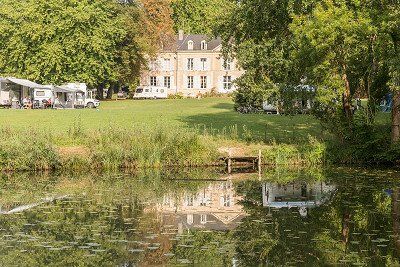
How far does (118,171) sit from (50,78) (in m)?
Result: 49.7

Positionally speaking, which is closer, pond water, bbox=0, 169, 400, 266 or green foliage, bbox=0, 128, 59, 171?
pond water, bbox=0, 169, 400, 266

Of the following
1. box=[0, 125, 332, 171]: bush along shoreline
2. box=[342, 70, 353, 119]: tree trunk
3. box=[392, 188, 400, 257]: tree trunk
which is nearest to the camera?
box=[392, 188, 400, 257]: tree trunk

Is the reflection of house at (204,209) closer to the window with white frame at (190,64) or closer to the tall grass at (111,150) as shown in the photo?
the tall grass at (111,150)

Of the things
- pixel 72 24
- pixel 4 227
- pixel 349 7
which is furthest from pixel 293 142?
pixel 72 24

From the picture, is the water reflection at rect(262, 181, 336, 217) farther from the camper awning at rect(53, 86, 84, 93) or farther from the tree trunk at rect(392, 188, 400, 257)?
the camper awning at rect(53, 86, 84, 93)

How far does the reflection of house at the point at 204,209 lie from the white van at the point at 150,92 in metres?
72.8

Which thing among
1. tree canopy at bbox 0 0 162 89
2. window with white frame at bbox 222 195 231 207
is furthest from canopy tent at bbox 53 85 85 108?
window with white frame at bbox 222 195 231 207

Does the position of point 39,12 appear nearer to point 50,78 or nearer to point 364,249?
point 50,78

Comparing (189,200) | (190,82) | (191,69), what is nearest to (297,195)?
(189,200)

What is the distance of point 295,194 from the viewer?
24.3 m

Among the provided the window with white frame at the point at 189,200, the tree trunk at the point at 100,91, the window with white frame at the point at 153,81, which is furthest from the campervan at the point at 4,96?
the window with white frame at the point at 189,200

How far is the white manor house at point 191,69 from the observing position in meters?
103

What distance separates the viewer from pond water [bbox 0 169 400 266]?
1523 cm

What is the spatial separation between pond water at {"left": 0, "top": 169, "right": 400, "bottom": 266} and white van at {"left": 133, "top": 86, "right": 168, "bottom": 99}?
69.3m
